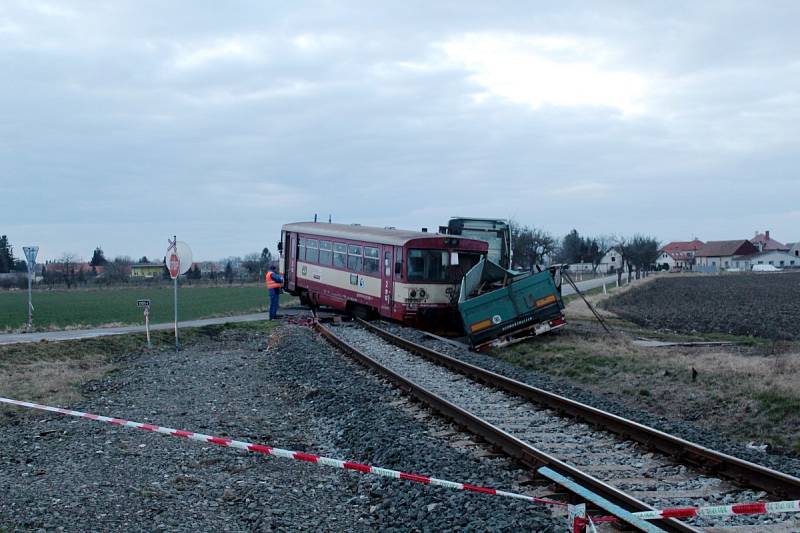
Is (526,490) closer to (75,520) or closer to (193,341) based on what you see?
(75,520)

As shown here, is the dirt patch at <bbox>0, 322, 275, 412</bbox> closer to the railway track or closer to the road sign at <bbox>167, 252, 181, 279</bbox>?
the road sign at <bbox>167, 252, 181, 279</bbox>

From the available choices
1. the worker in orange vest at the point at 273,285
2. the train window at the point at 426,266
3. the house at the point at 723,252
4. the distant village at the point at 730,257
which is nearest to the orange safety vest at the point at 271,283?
the worker in orange vest at the point at 273,285

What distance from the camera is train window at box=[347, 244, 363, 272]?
24.3 metres

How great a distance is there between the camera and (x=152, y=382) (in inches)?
581

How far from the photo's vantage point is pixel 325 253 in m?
26.6

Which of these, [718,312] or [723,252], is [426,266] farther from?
[723,252]

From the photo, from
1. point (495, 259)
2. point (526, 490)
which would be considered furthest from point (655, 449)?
point (495, 259)

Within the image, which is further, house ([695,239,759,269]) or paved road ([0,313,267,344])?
house ([695,239,759,269])

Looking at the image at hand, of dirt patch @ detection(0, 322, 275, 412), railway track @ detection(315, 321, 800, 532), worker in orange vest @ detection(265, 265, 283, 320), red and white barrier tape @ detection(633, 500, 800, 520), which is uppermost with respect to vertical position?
worker in orange vest @ detection(265, 265, 283, 320)

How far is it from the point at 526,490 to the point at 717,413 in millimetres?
4710

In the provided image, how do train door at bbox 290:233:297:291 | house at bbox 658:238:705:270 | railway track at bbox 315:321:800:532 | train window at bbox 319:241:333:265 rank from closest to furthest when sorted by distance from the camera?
railway track at bbox 315:321:800:532
train window at bbox 319:241:333:265
train door at bbox 290:233:297:291
house at bbox 658:238:705:270

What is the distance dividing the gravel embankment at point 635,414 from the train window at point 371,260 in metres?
4.78

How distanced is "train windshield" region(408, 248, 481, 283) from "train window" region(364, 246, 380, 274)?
5.23 ft

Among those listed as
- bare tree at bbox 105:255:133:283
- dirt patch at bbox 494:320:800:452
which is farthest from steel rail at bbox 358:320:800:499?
bare tree at bbox 105:255:133:283
